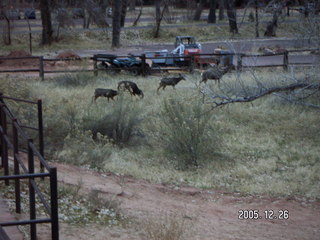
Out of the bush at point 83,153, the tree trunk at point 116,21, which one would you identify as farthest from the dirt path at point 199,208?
the tree trunk at point 116,21

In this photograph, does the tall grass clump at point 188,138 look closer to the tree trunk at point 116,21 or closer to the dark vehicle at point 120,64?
the dark vehicle at point 120,64

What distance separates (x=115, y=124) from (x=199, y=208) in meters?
4.40

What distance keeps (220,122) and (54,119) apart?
4.81 metres

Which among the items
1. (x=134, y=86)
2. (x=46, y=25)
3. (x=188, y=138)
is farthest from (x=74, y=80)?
(x=46, y=25)

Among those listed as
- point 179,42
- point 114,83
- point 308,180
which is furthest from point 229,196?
point 179,42

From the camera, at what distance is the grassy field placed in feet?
32.5

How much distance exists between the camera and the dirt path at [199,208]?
269 inches

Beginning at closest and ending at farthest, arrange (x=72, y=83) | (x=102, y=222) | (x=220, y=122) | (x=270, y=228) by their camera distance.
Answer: (x=102, y=222) < (x=270, y=228) < (x=220, y=122) < (x=72, y=83)

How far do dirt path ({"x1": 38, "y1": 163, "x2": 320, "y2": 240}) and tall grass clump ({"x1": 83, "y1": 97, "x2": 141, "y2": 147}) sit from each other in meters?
2.56

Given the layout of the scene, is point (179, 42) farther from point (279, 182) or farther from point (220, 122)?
point (279, 182)

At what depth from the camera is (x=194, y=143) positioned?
36.3 ft

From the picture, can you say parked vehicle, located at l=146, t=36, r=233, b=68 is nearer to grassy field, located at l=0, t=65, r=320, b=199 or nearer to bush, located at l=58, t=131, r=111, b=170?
grassy field, located at l=0, t=65, r=320, b=199

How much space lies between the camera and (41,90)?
17.3m
